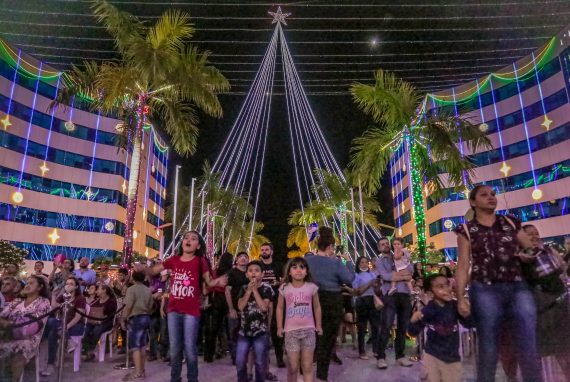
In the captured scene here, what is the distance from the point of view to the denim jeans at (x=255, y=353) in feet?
17.0

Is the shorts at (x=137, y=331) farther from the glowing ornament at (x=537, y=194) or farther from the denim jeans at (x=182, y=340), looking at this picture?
the glowing ornament at (x=537, y=194)

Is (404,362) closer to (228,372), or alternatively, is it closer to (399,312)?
(399,312)

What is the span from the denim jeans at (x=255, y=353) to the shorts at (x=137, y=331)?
2091 millimetres

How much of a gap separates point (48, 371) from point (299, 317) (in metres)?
4.89

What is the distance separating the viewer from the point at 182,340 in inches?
205

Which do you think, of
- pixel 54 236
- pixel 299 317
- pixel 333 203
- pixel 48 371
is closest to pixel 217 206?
pixel 333 203

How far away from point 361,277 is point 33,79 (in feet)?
129

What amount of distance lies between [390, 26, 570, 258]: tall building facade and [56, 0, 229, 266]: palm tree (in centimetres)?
2348

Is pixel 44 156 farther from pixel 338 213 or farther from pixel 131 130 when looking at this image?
pixel 131 130

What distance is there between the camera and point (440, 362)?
4.20 m

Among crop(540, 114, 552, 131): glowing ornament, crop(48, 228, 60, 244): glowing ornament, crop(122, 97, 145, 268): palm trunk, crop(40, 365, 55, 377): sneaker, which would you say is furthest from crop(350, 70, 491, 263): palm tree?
crop(48, 228, 60, 244): glowing ornament

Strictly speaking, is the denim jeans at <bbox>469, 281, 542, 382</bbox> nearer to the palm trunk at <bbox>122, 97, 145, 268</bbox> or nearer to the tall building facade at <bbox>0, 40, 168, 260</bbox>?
the palm trunk at <bbox>122, 97, 145, 268</bbox>

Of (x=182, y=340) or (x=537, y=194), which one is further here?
(x=537, y=194)

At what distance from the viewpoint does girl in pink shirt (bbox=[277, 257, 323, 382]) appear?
461 centimetres
